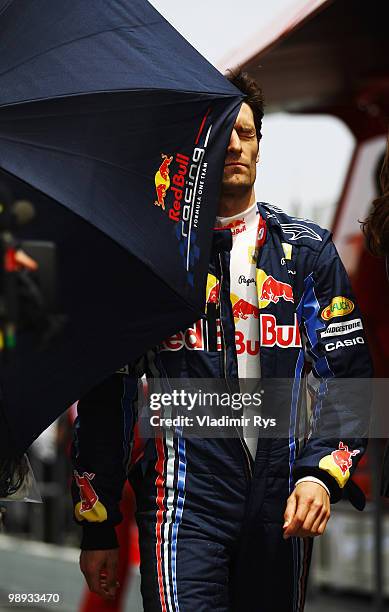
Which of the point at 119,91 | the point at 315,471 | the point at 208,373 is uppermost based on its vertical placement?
the point at 119,91

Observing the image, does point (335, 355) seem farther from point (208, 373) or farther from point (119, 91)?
point (119, 91)

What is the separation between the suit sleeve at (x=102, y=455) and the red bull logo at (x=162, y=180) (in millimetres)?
477

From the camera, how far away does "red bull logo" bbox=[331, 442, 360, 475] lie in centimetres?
356

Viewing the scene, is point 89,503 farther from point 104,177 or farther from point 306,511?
Answer: point 104,177

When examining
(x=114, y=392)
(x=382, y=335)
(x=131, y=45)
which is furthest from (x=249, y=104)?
(x=382, y=335)

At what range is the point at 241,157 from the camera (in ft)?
12.4

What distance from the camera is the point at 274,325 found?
3699 mm

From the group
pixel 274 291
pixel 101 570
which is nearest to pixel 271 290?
pixel 274 291

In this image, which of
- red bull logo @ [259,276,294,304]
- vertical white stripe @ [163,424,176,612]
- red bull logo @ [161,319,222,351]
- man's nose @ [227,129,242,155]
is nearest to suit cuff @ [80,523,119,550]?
vertical white stripe @ [163,424,176,612]

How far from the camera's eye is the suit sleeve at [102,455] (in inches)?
148

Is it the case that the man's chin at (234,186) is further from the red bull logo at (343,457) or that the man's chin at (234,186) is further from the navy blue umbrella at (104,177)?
the red bull logo at (343,457)

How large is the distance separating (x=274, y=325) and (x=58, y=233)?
1.99 feet

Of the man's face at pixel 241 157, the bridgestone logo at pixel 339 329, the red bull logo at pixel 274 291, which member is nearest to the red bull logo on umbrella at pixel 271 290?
the red bull logo at pixel 274 291

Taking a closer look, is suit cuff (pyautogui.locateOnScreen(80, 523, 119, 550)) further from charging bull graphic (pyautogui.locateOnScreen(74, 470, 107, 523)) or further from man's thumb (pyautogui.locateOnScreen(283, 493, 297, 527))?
man's thumb (pyautogui.locateOnScreen(283, 493, 297, 527))
